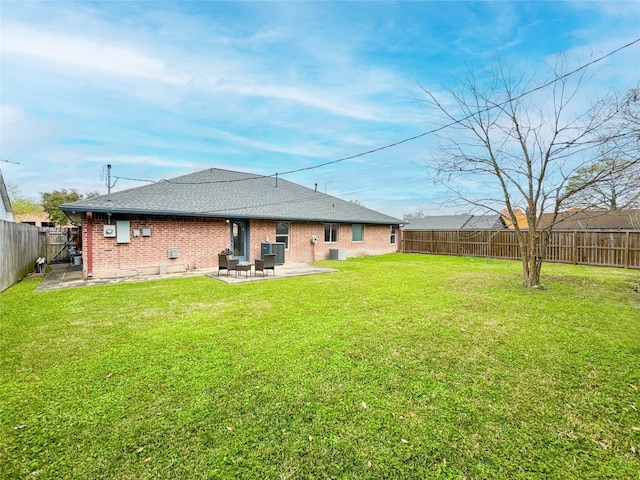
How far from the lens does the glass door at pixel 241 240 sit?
13.2 m

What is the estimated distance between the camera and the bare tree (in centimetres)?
730

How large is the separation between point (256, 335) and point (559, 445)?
3.59 metres

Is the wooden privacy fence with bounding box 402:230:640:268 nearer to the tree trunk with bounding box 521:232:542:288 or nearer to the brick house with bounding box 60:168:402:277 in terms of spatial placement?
the brick house with bounding box 60:168:402:277

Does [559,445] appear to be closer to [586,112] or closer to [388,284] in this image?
[388,284]

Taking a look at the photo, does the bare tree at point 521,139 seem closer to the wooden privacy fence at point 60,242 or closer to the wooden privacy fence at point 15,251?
the wooden privacy fence at point 15,251

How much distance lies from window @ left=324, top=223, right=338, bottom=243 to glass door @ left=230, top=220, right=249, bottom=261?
184 inches

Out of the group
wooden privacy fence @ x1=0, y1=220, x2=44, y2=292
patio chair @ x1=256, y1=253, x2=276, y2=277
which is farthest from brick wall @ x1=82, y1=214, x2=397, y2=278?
patio chair @ x1=256, y1=253, x2=276, y2=277

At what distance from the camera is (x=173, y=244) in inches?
445

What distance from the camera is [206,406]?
2.76m

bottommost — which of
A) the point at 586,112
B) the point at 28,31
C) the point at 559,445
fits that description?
the point at 559,445

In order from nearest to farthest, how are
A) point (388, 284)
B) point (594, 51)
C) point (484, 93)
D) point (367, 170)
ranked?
point (594, 51), point (484, 93), point (388, 284), point (367, 170)

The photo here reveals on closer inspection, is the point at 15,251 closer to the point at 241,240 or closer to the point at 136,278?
the point at 136,278

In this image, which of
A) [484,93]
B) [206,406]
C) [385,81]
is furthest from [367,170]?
[206,406]

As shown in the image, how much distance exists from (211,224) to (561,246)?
53.2 ft
